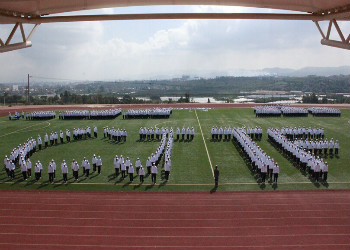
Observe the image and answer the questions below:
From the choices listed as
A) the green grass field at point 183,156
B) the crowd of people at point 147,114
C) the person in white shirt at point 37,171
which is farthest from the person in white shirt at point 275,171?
the crowd of people at point 147,114

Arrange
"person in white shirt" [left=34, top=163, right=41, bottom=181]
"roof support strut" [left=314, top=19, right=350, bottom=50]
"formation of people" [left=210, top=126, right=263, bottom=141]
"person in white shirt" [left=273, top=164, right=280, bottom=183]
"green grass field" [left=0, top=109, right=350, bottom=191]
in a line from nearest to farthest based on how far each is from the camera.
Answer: "roof support strut" [left=314, top=19, right=350, bottom=50], "green grass field" [left=0, top=109, right=350, bottom=191], "person in white shirt" [left=273, top=164, right=280, bottom=183], "person in white shirt" [left=34, top=163, right=41, bottom=181], "formation of people" [left=210, top=126, right=263, bottom=141]

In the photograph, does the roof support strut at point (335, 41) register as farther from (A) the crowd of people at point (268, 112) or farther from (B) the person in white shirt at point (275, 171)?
(A) the crowd of people at point (268, 112)

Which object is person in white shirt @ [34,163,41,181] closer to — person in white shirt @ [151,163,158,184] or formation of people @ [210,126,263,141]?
person in white shirt @ [151,163,158,184]

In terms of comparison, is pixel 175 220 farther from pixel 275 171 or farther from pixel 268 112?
pixel 268 112

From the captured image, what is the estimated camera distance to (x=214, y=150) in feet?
62.3

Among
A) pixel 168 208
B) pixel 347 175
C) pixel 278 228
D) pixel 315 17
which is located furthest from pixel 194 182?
pixel 315 17

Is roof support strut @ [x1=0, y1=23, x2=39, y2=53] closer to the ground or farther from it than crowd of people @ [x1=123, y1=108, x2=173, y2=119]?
farther from it

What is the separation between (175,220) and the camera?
31.8ft

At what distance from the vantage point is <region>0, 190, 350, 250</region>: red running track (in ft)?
27.7

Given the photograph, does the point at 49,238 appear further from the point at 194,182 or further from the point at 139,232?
the point at 194,182

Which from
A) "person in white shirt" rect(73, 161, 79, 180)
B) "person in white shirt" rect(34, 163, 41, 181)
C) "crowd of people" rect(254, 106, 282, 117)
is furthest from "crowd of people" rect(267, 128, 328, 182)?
"crowd of people" rect(254, 106, 282, 117)

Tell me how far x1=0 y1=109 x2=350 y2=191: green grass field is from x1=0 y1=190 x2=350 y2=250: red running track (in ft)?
3.01

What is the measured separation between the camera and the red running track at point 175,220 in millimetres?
8445

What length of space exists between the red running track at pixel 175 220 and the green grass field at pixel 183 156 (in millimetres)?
917
